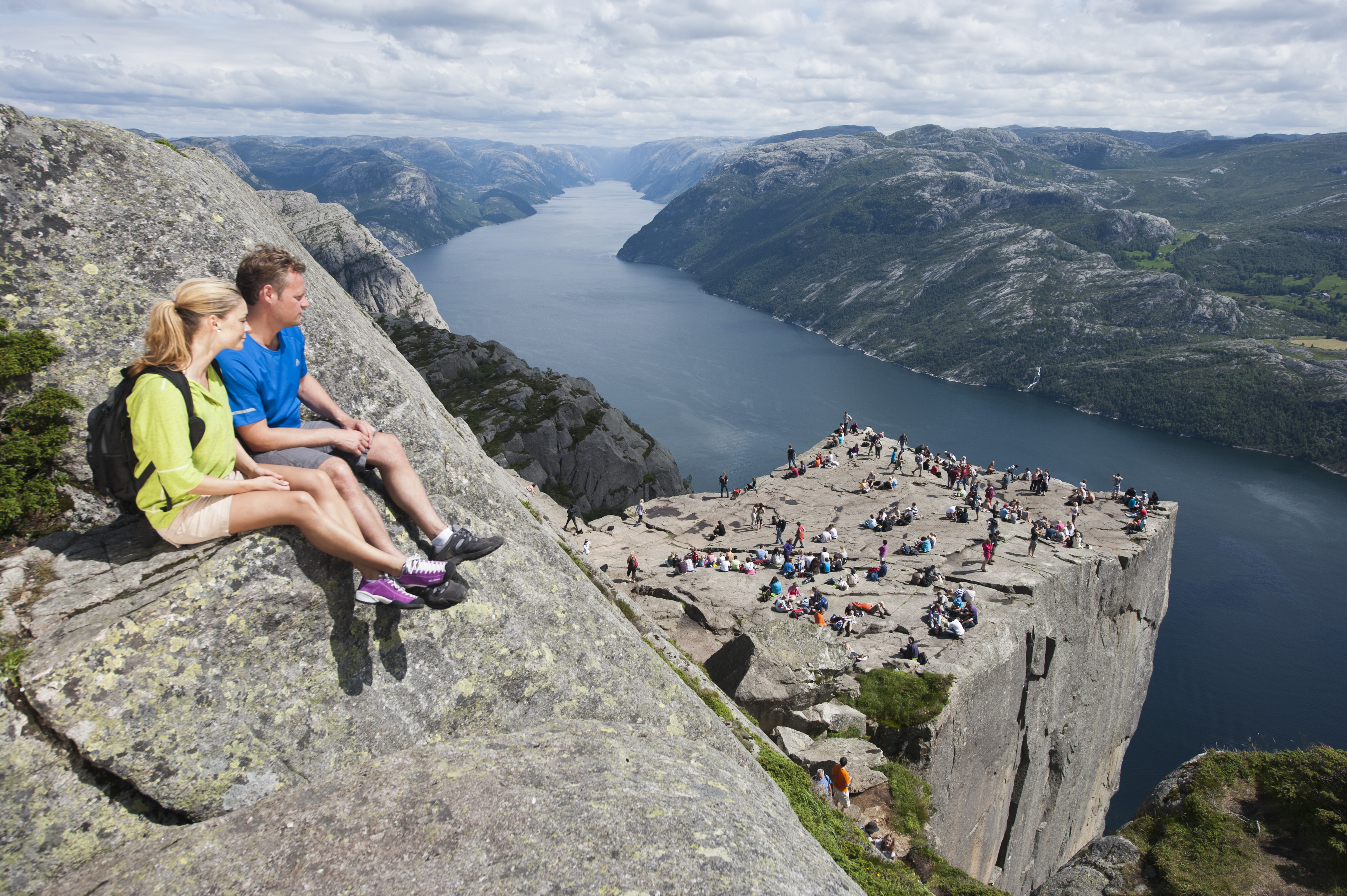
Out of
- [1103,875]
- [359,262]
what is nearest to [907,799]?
[1103,875]

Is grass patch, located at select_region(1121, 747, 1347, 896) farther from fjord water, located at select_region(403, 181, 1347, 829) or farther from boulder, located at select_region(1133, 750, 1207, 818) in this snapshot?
fjord water, located at select_region(403, 181, 1347, 829)

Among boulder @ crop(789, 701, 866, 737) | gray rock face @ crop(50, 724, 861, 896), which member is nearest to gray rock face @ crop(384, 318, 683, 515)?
boulder @ crop(789, 701, 866, 737)

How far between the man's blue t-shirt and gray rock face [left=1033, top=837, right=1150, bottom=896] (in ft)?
88.9

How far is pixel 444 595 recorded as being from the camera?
307 inches

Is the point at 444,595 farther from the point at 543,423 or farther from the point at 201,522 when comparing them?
the point at 543,423

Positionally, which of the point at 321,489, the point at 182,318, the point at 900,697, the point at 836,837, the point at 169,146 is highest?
the point at 169,146

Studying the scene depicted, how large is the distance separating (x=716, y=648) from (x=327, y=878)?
70.5 ft

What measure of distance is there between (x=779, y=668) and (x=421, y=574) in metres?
18.3

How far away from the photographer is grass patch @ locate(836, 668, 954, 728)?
24188mm

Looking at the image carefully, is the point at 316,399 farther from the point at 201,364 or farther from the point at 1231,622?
the point at 1231,622

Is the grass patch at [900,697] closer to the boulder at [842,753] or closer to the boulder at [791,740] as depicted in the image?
Answer: the boulder at [842,753]

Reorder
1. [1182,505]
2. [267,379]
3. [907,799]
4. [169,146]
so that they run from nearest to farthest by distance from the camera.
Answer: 1. [267,379]
2. [169,146]
3. [907,799]
4. [1182,505]

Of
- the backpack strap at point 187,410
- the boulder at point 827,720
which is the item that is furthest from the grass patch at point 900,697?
the backpack strap at point 187,410

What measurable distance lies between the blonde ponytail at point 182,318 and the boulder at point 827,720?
20.8 metres
